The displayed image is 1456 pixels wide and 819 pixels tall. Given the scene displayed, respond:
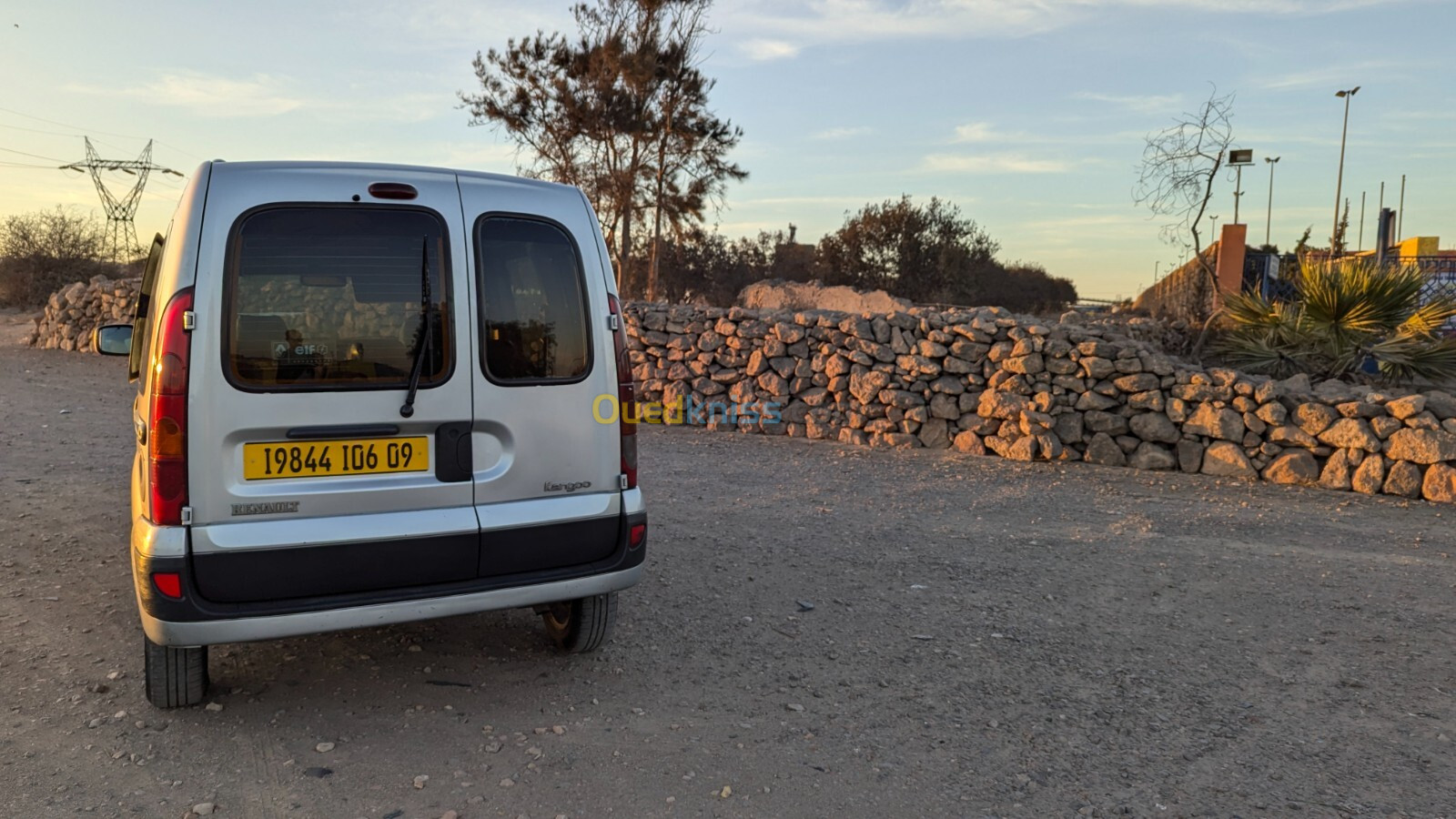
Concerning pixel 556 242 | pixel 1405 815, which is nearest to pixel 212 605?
pixel 556 242

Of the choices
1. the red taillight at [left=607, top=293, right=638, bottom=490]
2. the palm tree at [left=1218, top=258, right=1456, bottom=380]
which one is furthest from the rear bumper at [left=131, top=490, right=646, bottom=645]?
the palm tree at [left=1218, top=258, right=1456, bottom=380]

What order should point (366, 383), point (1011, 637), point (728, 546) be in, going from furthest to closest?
1. point (728, 546)
2. point (1011, 637)
3. point (366, 383)

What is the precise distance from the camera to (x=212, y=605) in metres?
2.94

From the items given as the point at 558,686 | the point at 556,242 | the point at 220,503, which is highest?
the point at 556,242

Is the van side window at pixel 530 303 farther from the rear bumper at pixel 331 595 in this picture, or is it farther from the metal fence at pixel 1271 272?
the metal fence at pixel 1271 272

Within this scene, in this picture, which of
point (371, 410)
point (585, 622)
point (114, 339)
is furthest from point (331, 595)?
point (114, 339)

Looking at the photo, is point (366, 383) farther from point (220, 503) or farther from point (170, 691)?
point (170, 691)

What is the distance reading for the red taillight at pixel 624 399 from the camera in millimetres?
3549

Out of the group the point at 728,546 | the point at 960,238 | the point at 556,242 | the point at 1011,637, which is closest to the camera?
the point at 556,242

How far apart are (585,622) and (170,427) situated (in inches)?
66.6

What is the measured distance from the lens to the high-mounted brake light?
3188mm

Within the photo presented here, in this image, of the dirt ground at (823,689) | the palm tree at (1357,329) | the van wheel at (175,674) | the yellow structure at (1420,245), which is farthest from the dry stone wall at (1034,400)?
the yellow structure at (1420,245)

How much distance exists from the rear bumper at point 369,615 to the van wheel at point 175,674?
0.17m

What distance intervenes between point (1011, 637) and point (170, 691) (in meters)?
3.43
